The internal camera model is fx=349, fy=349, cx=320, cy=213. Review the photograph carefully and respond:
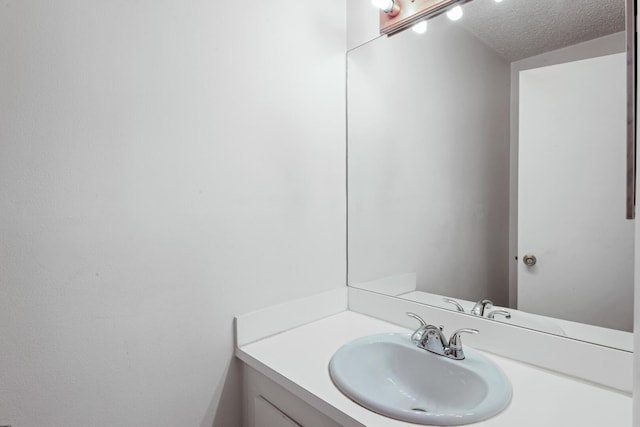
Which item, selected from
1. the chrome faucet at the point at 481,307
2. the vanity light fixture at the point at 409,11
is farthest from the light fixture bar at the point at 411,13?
the chrome faucet at the point at 481,307

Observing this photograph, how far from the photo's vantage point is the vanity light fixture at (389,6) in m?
1.31

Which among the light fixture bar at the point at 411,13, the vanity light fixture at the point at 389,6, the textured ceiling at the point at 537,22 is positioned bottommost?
the textured ceiling at the point at 537,22

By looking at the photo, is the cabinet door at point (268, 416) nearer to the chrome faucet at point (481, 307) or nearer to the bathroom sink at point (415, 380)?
the bathroom sink at point (415, 380)

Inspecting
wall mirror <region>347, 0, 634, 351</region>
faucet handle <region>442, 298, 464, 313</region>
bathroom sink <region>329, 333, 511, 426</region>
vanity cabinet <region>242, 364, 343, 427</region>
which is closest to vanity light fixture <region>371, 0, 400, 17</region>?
wall mirror <region>347, 0, 634, 351</region>

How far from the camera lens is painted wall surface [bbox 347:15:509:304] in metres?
1.19

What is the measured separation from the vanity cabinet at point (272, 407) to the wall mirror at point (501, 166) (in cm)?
60

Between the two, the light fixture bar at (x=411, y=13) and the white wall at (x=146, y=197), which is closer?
the white wall at (x=146, y=197)

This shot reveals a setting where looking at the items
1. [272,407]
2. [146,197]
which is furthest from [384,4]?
[272,407]

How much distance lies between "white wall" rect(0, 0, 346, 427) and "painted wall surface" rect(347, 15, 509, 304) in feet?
0.86

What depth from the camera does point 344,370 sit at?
1.00 m

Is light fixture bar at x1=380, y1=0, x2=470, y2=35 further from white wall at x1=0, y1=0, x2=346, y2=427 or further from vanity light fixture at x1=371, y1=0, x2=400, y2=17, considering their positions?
white wall at x1=0, y1=0, x2=346, y2=427

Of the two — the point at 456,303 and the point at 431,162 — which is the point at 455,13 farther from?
the point at 456,303

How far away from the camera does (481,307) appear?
1.17 metres

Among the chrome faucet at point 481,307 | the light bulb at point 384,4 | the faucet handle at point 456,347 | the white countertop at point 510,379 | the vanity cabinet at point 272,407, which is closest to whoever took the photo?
the white countertop at point 510,379
